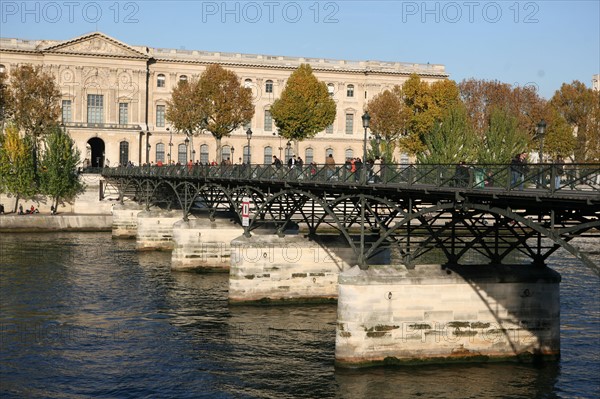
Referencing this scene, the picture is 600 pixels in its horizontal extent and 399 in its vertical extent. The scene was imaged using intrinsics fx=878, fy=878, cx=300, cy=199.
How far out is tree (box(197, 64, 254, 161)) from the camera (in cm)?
9269

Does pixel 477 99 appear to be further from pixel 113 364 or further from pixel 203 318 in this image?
pixel 113 364

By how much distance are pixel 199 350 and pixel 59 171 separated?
201 feet

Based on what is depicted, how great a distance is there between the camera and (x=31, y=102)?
324 feet

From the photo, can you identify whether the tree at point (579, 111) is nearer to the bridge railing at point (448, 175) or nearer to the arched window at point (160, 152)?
the arched window at point (160, 152)

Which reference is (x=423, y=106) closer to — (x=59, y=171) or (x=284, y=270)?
(x=59, y=171)

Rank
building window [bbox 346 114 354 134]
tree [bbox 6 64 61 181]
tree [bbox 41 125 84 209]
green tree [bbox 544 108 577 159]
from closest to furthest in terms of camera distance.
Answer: tree [bbox 41 125 84 209]
tree [bbox 6 64 61 181]
green tree [bbox 544 108 577 159]
building window [bbox 346 114 354 134]

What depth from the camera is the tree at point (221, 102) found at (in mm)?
92688

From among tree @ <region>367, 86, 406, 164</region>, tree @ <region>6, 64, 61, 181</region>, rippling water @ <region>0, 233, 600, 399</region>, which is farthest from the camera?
tree @ <region>367, 86, 406, 164</region>

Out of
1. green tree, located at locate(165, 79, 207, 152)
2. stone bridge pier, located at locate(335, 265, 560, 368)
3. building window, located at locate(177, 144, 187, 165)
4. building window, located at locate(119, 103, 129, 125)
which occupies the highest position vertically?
building window, located at locate(119, 103, 129, 125)

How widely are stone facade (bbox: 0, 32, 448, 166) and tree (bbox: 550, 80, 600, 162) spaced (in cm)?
2410

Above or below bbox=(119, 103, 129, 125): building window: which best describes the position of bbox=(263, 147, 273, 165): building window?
below

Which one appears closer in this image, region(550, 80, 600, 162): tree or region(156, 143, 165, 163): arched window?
region(550, 80, 600, 162): tree

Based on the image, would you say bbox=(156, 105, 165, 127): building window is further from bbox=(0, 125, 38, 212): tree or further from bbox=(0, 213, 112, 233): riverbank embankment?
bbox=(0, 213, 112, 233): riverbank embankment

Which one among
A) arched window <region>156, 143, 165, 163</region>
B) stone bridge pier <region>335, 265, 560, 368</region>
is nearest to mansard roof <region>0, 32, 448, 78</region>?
arched window <region>156, 143, 165, 163</region>
